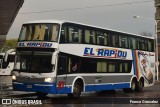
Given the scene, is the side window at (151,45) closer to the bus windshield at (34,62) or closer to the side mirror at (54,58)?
the side mirror at (54,58)

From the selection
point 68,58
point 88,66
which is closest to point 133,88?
point 88,66

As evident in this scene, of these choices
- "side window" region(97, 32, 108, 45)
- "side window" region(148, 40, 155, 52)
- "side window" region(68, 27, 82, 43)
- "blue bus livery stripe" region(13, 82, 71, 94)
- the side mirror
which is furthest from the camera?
"side window" region(148, 40, 155, 52)

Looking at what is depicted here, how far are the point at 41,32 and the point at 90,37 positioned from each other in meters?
3.56

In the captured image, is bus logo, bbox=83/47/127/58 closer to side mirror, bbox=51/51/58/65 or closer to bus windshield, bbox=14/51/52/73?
side mirror, bbox=51/51/58/65

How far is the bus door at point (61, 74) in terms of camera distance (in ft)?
63.3

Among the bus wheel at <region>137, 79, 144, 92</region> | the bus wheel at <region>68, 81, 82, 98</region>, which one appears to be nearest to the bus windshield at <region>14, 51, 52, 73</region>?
the bus wheel at <region>68, 81, 82, 98</region>

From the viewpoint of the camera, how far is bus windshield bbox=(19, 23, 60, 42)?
64.3ft

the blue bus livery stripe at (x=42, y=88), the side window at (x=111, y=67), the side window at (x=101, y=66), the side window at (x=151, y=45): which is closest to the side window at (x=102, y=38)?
the side window at (x=101, y=66)

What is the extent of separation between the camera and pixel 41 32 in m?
19.8

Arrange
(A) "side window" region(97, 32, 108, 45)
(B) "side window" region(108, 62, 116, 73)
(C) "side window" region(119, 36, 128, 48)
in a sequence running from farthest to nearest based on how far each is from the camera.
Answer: (C) "side window" region(119, 36, 128, 48), (B) "side window" region(108, 62, 116, 73), (A) "side window" region(97, 32, 108, 45)

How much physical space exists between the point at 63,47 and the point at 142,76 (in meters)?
10.8

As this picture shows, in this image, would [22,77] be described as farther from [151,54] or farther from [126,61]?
[151,54]

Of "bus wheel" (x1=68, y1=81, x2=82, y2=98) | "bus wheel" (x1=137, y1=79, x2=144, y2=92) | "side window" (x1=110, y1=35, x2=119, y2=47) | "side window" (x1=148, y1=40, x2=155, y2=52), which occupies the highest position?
"side window" (x1=148, y1=40, x2=155, y2=52)

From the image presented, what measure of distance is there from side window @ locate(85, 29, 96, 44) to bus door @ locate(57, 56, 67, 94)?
259 cm
